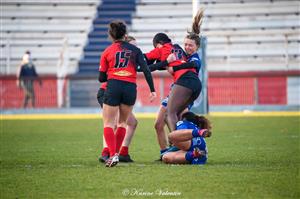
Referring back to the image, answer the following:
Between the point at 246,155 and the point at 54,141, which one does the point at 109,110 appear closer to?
the point at 246,155

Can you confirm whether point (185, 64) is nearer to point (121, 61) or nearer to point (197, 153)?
point (121, 61)

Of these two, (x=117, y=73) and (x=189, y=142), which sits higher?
(x=117, y=73)

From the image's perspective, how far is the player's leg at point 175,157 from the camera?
1089 cm

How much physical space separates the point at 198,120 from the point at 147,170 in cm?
124

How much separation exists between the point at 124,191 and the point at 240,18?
922 inches

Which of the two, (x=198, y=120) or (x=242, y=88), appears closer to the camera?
(x=198, y=120)

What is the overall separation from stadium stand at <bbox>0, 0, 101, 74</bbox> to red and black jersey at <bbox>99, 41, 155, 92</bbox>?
1963cm

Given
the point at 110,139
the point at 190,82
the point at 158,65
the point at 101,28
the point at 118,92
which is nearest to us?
the point at 110,139

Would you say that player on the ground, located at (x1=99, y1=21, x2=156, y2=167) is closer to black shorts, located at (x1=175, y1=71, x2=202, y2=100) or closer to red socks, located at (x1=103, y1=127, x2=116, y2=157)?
red socks, located at (x1=103, y1=127, x2=116, y2=157)

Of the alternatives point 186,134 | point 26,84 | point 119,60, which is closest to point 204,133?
point 186,134

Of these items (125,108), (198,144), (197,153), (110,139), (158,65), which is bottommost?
(197,153)

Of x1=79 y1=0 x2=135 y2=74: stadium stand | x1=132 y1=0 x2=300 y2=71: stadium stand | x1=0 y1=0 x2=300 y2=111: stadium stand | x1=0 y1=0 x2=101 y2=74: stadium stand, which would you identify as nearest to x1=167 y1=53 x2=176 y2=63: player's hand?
x1=0 y1=0 x2=300 y2=111: stadium stand

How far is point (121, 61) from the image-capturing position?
35.6ft

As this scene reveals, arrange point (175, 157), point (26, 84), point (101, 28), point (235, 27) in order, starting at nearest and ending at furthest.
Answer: point (175, 157), point (26, 84), point (235, 27), point (101, 28)
